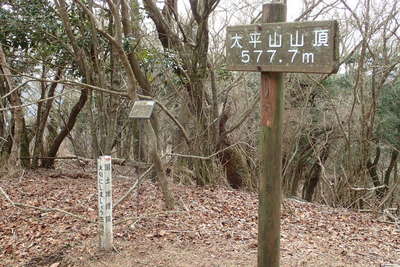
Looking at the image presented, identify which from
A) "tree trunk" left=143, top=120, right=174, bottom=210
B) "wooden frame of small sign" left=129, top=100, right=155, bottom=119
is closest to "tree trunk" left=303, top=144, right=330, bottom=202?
"tree trunk" left=143, top=120, right=174, bottom=210

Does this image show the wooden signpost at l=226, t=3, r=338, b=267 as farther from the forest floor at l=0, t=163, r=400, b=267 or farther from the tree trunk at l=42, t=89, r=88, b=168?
the tree trunk at l=42, t=89, r=88, b=168

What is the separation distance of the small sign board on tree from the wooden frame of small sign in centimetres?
177

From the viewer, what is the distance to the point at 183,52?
749 cm

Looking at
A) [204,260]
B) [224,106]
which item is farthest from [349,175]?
[204,260]

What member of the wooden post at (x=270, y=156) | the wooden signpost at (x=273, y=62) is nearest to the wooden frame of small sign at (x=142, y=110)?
the wooden signpost at (x=273, y=62)

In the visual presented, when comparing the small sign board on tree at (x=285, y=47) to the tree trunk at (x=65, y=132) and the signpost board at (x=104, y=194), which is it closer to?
the signpost board at (x=104, y=194)

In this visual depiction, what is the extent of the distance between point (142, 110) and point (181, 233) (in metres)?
1.48

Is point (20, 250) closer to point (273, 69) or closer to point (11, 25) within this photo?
point (273, 69)

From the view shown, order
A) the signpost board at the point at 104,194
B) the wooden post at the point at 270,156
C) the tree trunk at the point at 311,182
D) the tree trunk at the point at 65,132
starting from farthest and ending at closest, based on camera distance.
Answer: the tree trunk at the point at 311,182 → the tree trunk at the point at 65,132 → the signpost board at the point at 104,194 → the wooden post at the point at 270,156

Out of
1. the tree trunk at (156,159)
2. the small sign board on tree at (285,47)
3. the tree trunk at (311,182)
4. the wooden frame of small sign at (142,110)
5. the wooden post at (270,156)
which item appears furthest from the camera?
the tree trunk at (311,182)

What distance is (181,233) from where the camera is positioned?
452 cm

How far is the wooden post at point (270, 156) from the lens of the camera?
268 centimetres

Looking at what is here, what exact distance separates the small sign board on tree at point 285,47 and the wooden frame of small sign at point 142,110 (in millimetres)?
1767

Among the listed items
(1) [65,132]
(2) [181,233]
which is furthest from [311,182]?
(2) [181,233]
